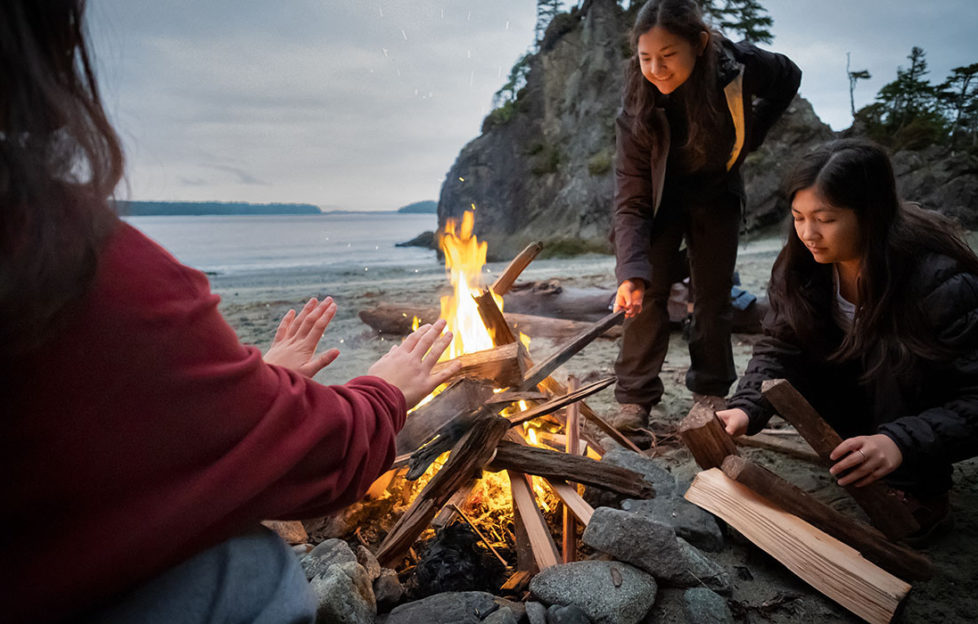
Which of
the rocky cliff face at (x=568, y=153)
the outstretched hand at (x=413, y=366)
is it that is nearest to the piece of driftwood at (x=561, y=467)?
the outstretched hand at (x=413, y=366)

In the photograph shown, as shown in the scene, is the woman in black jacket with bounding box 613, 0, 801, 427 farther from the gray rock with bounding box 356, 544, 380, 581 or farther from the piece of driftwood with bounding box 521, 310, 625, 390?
the gray rock with bounding box 356, 544, 380, 581

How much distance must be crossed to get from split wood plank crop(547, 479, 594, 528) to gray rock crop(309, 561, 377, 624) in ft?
2.43

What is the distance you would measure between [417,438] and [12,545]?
1399 mm

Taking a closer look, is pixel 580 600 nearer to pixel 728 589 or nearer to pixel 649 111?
pixel 728 589

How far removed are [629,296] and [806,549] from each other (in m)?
1.44

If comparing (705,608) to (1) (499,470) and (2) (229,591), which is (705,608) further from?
(2) (229,591)

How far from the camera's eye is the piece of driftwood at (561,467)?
2.08 meters

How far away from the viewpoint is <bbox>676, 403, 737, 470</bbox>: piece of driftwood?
6.44 feet

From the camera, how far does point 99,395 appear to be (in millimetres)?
Answer: 760

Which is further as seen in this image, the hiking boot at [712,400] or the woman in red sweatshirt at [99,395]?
the hiking boot at [712,400]

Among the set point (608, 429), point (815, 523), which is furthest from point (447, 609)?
point (608, 429)

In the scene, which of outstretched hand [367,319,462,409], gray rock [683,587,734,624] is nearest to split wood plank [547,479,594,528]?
gray rock [683,587,734,624]

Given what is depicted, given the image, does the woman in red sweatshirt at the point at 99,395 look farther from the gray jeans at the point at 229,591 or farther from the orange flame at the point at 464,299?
the orange flame at the point at 464,299

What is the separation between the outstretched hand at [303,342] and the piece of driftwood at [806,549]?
146 cm
